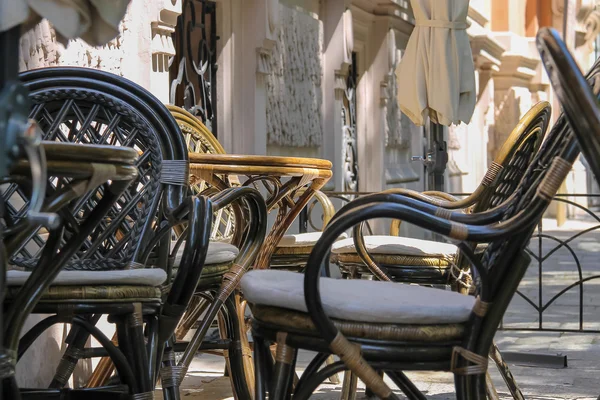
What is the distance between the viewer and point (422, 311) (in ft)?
6.29

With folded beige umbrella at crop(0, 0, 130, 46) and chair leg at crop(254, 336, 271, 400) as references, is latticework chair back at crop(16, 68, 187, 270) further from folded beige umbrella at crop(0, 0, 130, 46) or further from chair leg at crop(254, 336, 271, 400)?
folded beige umbrella at crop(0, 0, 130, 46)

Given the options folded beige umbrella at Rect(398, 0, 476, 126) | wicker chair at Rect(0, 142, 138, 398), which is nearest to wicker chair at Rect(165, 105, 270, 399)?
wicker chair at Rect(0, 142, 138, 398)

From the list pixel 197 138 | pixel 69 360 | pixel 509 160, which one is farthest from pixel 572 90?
pixel 197 138

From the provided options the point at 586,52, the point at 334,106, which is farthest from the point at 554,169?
the point at 586,52

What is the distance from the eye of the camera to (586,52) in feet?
78.4

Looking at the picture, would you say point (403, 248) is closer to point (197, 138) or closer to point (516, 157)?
point (516, 157)

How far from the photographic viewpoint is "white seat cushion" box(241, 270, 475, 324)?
75.3 inches

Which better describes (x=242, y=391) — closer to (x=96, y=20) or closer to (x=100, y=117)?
(x=100, y=117)

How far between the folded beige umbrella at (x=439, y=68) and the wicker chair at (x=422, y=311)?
12.5 feet

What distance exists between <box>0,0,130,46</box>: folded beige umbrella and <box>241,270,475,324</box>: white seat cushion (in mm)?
647

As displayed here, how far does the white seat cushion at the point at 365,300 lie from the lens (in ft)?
6.28

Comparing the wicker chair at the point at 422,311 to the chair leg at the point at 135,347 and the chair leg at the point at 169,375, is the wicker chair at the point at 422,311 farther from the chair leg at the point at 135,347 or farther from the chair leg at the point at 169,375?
the chair leg at the point at 169,375

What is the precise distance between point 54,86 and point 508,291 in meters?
1.55

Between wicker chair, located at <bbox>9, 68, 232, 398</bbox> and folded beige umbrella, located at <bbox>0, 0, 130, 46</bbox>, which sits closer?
folded beige umbrella, located at <bbox>0, 0, 130, 46</bbox>
